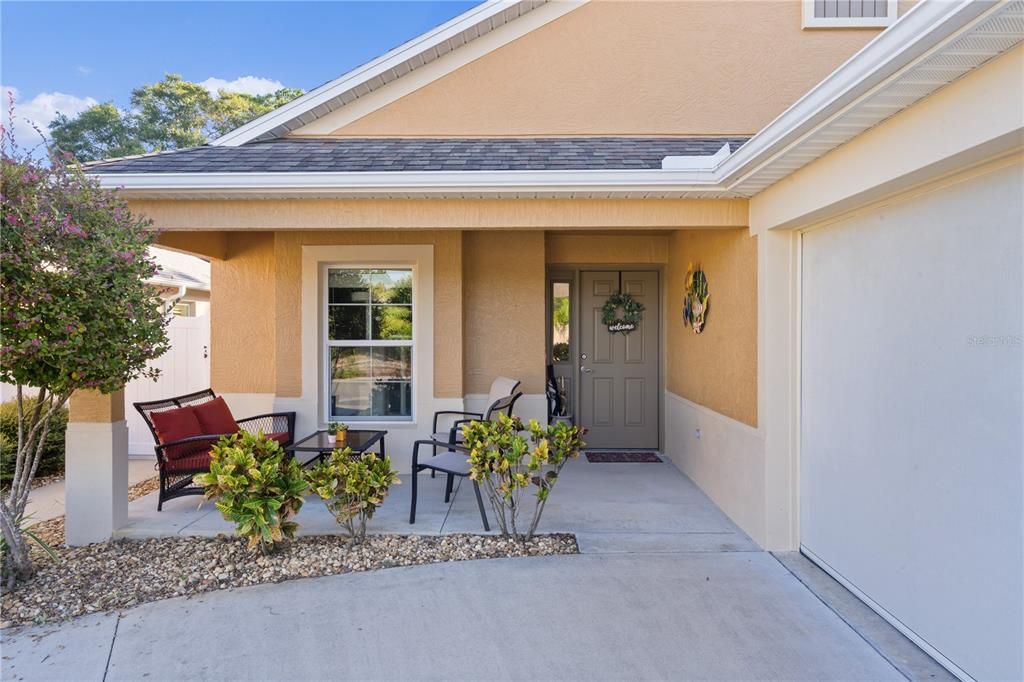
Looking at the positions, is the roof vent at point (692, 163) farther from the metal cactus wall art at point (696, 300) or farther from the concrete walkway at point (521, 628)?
the concrete walkway at point (521, 628)

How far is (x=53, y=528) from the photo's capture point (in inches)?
185

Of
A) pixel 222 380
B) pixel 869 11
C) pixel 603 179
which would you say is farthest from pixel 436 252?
pixel 869 11

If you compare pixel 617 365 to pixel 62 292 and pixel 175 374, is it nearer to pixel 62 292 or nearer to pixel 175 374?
pixel 62 292

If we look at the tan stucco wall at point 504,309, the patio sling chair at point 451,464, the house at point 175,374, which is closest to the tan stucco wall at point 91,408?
the patio sling chair at point 451,464

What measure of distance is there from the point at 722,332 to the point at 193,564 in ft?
15.2

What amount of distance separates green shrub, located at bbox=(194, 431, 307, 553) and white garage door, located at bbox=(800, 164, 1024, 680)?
11.9 feet

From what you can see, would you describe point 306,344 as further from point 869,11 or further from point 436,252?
point 869,11

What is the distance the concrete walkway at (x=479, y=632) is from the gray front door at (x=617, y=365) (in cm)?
367

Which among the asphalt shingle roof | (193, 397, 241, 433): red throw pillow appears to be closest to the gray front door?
the asphalt shingle roof

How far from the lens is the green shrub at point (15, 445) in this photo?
6.14 meters

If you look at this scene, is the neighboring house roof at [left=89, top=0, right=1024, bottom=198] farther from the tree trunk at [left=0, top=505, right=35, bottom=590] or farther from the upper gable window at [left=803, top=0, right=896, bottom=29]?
the upper gable window at [left=803, top=0, right=896, bottom=29]

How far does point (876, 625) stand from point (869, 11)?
21.4 ft

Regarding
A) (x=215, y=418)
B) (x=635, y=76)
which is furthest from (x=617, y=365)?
(x=215, y=418)

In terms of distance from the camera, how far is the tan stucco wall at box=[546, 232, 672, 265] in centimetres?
717
